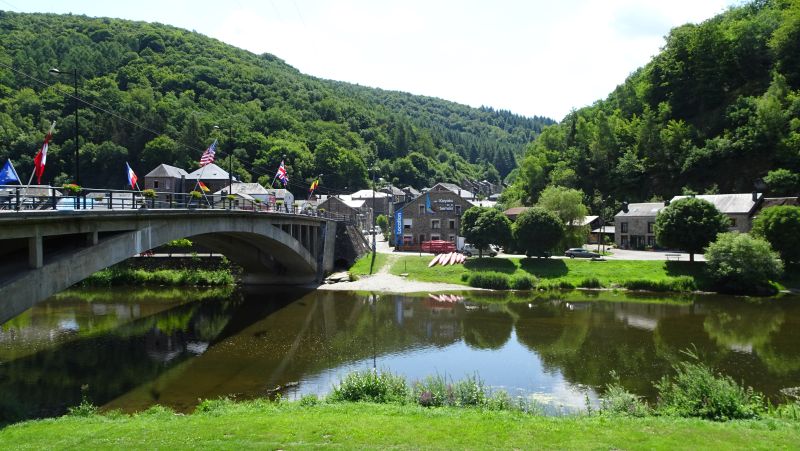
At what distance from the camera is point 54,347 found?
27750 millimetres

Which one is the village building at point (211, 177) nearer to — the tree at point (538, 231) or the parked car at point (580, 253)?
the tree at point (538, 231)

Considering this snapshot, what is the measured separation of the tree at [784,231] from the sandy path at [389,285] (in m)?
26.7

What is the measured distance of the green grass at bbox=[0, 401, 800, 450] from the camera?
12.4 meters

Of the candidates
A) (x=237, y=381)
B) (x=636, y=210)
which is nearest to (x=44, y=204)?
(x=237, y=381)

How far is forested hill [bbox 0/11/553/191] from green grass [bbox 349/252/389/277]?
1627 inches

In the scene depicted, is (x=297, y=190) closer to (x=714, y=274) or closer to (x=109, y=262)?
(x=714, y=274)

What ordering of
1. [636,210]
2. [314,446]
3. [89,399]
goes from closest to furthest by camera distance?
[314,446], [89,399], [636,210]

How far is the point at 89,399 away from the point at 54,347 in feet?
33.2

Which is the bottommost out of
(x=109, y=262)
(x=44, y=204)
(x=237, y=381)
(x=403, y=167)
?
(x=237, y=381)

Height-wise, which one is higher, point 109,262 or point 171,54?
point 171,54

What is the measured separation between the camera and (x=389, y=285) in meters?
51.3

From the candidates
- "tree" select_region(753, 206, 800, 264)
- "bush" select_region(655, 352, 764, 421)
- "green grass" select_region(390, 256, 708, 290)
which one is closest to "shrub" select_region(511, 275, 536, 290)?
"green grass" select_region(390, 256, 708, 290)

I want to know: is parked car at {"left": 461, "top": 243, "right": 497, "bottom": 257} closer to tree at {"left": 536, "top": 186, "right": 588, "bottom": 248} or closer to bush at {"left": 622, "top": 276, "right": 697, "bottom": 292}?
tree at {"left": 536, "top": 186, "right": 588, "bottom": 248}

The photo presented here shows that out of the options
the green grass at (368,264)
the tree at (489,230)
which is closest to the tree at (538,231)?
the tree at (489,230)
